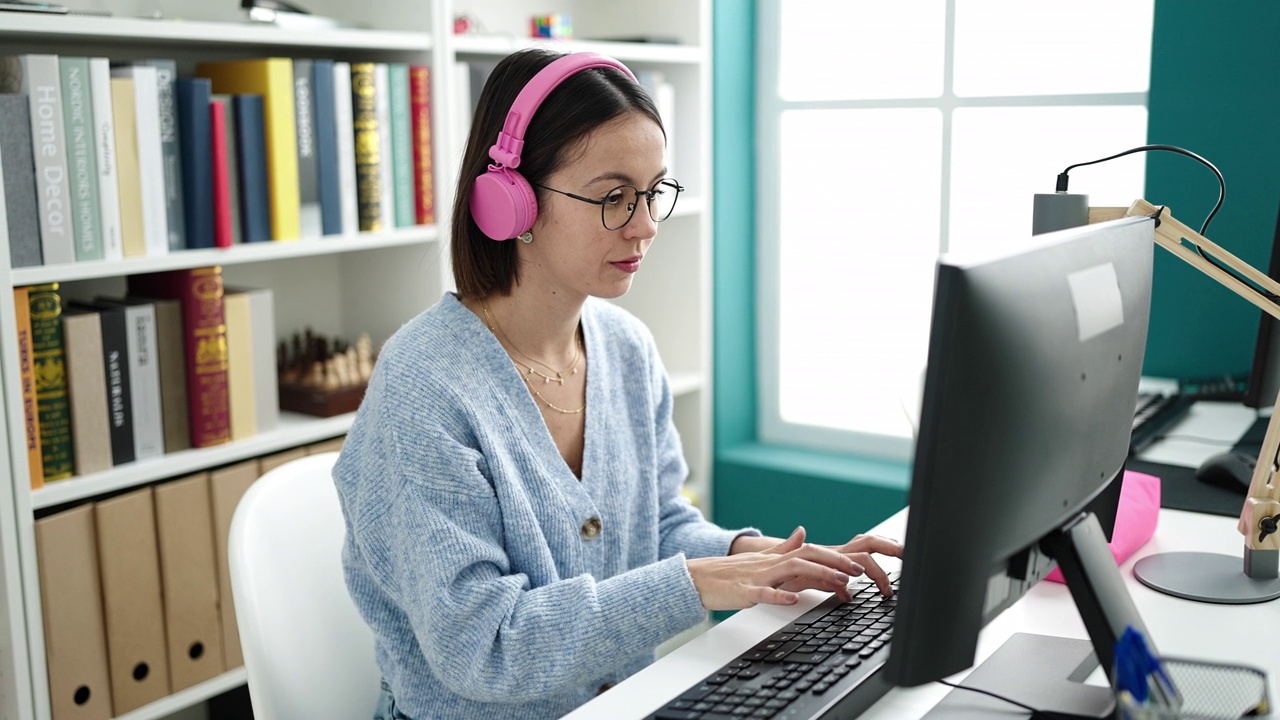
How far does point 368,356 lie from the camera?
2.25 meters

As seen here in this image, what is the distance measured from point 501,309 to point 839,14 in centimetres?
161

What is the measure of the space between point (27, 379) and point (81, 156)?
0.33m

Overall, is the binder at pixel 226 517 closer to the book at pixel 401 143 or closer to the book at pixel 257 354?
the book at pixel 257 354

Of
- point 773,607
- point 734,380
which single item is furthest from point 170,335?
point 734,380

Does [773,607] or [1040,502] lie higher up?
[1040,502]

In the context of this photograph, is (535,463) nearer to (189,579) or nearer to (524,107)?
(524,107)

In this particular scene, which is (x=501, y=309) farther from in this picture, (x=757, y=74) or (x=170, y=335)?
(x=757, y=74)

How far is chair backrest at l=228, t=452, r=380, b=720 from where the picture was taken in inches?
51.1

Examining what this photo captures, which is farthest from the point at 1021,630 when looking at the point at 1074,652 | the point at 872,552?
the point at 872,552

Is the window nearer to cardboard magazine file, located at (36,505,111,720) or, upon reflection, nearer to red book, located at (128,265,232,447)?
red book, located at (128,265,232,447)

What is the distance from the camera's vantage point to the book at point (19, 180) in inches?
64.7

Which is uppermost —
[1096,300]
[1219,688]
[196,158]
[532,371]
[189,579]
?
[196,158]

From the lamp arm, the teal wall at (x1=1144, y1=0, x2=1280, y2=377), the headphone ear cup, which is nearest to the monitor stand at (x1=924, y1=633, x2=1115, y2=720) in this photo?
the lamp arm

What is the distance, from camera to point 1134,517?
1.37m
